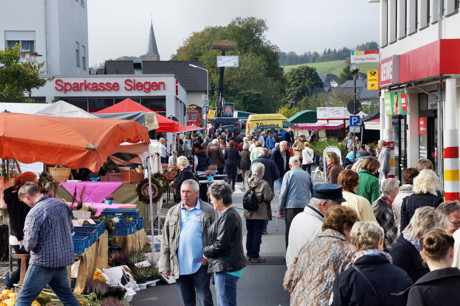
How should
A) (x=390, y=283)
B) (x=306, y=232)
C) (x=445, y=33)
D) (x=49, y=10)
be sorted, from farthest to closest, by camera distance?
(x=49, y=10) → (x=445, y=33) → (x=306, y=232) → (x=390, y=283)

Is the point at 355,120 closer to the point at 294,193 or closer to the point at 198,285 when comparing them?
the point at 294,193

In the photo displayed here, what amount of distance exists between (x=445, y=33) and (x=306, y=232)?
1349cm

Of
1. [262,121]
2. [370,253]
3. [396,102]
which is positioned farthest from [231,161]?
[262,121]

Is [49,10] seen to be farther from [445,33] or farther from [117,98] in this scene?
[445,33]

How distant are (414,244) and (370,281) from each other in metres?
1.39

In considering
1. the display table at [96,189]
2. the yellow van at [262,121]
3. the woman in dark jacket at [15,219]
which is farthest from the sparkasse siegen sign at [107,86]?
the woman in dark jacket at [15,219]

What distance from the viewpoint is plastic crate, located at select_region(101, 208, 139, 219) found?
12.0 metres

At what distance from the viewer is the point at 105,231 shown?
1081cm

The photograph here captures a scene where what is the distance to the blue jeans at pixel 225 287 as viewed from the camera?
7.25 m

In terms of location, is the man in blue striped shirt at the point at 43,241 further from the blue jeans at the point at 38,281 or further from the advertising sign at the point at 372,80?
the advertising sign at the point at 372,80

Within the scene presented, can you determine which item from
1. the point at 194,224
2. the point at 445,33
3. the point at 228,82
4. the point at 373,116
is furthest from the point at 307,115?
the point at 228,82

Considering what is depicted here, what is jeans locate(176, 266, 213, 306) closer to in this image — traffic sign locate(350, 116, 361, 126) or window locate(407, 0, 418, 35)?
window locate(407, 0, 418, 35)

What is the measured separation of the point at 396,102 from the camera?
23.0 metres

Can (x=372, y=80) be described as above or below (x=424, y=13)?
below
